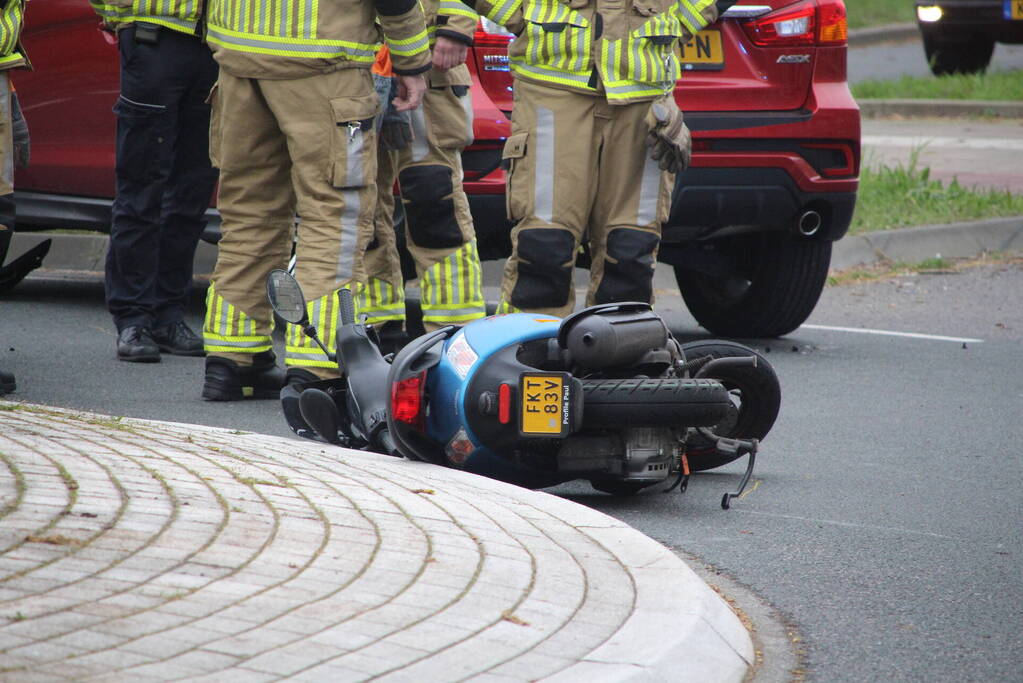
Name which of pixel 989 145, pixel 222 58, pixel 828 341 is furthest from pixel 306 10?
pixel 989 145

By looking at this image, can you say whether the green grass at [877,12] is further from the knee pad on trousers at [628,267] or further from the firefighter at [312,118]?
the firefighter at [312,118]

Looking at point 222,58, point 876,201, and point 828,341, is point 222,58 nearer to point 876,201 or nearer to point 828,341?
point 828,341

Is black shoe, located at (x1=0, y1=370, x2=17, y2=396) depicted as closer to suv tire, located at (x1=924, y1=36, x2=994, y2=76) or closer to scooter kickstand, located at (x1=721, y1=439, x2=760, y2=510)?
scooter kickstand, located at (x1=721, y1=439, x2=760, y2=510)

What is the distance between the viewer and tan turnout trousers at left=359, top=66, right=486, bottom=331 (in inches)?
225

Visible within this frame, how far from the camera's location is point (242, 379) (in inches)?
221

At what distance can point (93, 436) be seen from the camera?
13.9ft

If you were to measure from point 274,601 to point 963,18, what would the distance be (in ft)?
52.6

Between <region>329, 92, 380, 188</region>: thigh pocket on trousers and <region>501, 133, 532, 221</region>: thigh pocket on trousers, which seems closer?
<region>329, 92, 380, 188</region>: thigh pocket on trousers

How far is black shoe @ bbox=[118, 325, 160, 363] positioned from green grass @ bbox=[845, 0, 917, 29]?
21.8 m

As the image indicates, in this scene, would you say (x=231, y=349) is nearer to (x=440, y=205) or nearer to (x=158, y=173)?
(x=440, y=205)

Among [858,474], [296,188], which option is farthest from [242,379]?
[858,474]

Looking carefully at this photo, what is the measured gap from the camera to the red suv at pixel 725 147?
630cm

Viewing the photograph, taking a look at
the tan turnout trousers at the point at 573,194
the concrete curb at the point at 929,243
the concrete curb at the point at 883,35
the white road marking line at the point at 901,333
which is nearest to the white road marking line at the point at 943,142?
the concrete curb at the point at 929,243

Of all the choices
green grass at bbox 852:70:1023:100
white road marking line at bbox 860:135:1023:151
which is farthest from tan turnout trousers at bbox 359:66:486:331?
green grass at bbox 852:70:1023:100
